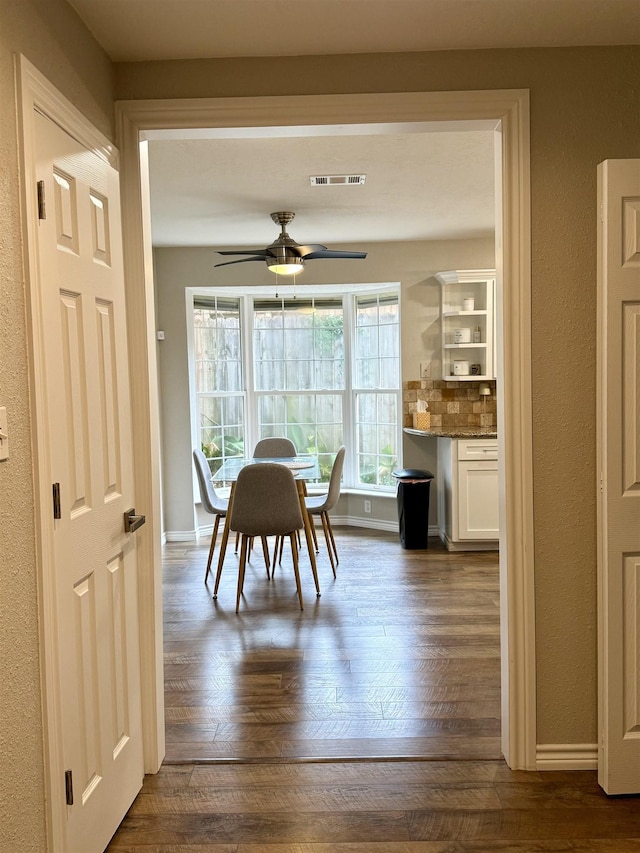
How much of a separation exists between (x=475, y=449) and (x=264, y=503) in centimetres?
215

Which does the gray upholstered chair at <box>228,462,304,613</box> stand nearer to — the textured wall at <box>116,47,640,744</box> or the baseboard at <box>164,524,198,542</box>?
the textured wall at <box>116,47,640,744</box>

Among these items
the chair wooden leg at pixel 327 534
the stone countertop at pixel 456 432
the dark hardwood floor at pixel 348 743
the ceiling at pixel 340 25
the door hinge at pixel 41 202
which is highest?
the ceiling at pixel 340 25

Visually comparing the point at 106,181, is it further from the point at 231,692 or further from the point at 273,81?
the point at 231,692

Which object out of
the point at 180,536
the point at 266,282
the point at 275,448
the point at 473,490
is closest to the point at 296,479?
the point at 275,448

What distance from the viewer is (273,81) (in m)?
2.45

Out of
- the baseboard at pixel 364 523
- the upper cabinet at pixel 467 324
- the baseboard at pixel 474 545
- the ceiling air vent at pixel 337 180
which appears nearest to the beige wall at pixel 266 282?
the upper cabinet at pixel 467 324

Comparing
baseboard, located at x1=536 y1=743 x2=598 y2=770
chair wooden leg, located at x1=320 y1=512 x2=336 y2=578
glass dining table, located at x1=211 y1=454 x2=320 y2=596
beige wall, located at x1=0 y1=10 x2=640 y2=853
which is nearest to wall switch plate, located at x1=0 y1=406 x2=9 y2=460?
beige wall, located at x1=0 y1=10 x2=640 y2=853

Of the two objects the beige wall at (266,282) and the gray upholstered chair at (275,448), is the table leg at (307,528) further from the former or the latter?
the beige wall at (266,282)

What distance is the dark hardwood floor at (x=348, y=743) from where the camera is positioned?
220 centimetres

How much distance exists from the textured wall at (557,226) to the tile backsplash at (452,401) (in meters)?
3.92

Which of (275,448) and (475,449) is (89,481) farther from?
(475,449)

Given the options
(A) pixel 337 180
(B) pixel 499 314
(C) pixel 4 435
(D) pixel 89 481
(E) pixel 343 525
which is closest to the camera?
(C) pixel 4 435

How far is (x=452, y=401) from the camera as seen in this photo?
21.1 feet

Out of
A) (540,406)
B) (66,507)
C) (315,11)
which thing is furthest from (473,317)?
(66,507)
